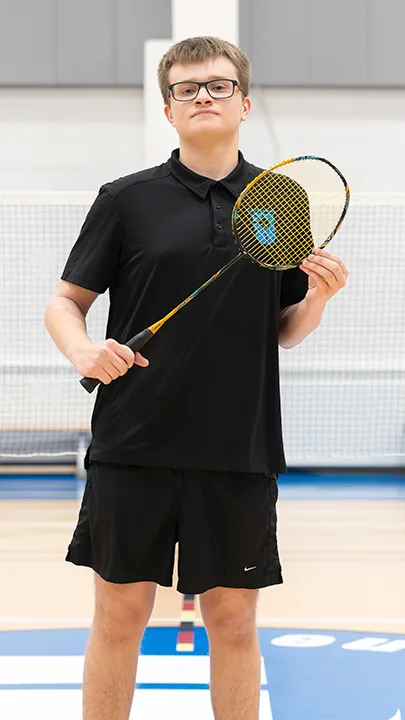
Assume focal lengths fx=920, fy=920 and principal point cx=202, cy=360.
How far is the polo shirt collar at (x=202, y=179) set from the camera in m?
2.16

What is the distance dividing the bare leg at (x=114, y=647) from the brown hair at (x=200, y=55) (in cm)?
118

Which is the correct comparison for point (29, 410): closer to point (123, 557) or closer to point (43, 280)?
point (43, 280)

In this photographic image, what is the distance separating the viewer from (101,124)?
26.7ft

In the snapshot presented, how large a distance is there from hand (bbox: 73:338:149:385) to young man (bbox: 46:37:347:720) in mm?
57

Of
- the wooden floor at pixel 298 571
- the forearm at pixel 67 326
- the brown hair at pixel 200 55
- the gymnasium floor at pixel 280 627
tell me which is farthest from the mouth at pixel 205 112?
the wooden floor at pixel 298 571

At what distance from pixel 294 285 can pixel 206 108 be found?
49cm

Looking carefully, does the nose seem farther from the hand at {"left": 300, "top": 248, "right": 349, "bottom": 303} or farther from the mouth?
the hand at {"left": 300, "top": 248, "right": 349, "bottom": 303}

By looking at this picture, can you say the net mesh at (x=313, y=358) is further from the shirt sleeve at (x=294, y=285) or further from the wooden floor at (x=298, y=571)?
the shirt sleeve at (x=294, y=285)

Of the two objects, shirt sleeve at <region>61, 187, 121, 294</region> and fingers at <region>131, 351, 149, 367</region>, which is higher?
shirt sleeve at <region>61, 187, 121, 294</region>

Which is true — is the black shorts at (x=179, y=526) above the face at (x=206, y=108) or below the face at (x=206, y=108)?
below

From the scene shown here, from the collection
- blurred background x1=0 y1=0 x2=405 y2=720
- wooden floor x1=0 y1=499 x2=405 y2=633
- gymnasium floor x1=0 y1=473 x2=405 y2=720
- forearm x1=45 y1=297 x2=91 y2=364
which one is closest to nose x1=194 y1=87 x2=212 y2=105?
forearm x1=45 y1=297 x2=91 y2=364

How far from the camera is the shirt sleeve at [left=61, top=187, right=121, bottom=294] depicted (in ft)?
7.02

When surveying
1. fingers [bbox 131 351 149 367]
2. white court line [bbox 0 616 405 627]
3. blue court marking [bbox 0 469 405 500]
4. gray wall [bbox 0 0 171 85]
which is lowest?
blue court marking [bbox 0 469 405 500]

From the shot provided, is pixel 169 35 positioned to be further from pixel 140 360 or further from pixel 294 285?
pixel 140 360
